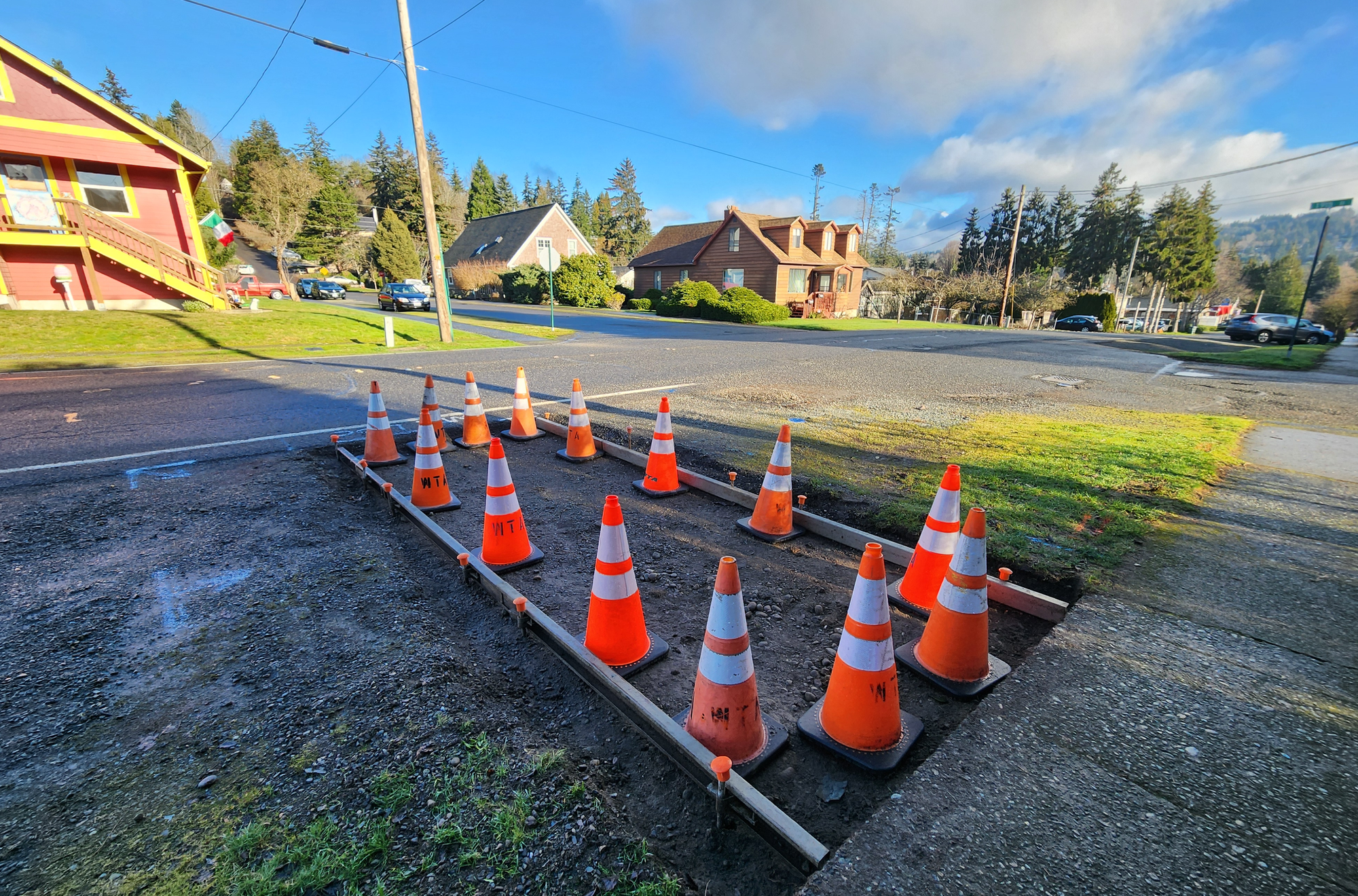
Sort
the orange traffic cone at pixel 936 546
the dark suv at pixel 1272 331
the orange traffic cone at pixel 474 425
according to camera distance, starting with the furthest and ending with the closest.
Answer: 1. the dark suv at pixel 1272 331
2. the orange traffic cone at pixel 474 425
3. the orange traffic cone at pixel 936 546

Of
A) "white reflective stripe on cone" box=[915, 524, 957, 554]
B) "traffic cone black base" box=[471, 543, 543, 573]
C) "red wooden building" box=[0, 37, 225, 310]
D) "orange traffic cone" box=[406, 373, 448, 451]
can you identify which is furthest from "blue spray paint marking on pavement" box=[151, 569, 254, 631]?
"red wooden building" box=[0, 37, 225, 310]

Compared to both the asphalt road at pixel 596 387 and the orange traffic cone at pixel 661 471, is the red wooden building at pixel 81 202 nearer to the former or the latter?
the asphalt road at pixel 596 387

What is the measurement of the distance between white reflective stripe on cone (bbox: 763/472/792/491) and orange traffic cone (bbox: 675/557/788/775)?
183 cm

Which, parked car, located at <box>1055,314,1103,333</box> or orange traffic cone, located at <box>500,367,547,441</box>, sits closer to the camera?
orange traffic cone, located at <box>500,367,547,441</box>

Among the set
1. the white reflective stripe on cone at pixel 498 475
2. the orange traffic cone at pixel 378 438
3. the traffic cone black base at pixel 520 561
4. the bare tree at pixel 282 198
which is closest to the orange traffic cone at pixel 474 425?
the orange traffic cone at pixel 378 438

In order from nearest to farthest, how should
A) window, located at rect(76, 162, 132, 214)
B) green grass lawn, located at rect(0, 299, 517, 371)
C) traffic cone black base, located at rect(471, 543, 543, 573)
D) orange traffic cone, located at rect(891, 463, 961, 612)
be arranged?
1. orange traffic cone, located at rect(891, 463, 961, 612)
2. traffic cone black base, located at rect(471, 543, 543, 573)
3. green grass lawn, located at rect(0, 299, 517, 371)
4. window, located at rect(76, 162, 132, 214)

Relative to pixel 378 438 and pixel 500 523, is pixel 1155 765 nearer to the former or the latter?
pixel 500 523

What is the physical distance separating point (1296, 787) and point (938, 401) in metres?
7.66

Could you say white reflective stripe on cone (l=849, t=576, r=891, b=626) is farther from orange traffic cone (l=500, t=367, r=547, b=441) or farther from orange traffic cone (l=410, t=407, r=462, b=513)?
orange traffic cone (l=500, t=367, r=547, b=441)

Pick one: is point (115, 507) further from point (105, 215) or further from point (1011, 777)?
point (105, 215)

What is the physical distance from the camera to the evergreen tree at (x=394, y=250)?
47.2 m

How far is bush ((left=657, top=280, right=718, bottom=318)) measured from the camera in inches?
1404

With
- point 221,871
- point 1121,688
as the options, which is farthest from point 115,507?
point 1121,688

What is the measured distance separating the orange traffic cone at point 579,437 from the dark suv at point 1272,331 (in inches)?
1487
